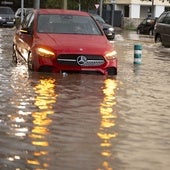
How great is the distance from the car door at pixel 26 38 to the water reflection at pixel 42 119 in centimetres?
154

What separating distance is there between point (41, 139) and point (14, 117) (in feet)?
4.73

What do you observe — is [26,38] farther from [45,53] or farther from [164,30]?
[164,30]

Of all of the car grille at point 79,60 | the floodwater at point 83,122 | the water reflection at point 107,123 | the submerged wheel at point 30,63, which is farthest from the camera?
the submerged wheel at point 30,63

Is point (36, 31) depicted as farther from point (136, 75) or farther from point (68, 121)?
point (68, 121)

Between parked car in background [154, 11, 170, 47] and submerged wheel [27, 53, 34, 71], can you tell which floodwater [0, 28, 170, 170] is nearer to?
submerged wheel [27, 53, 34, 71]

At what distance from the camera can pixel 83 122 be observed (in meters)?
8.66

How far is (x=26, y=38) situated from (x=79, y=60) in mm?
2036

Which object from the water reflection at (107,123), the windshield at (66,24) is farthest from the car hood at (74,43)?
the water reflection at (107,123)

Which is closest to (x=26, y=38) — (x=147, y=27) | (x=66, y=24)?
(x=66, y=24)

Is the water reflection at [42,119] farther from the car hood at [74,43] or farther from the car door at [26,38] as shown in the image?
the car door at [26,38]

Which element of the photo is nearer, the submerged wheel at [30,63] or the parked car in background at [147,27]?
the submerged wheel at [30,63]

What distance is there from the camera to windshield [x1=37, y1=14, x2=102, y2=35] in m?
14.1

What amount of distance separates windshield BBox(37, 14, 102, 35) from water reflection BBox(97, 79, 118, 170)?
2.18 meters

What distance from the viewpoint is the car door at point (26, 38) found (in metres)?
14.1
